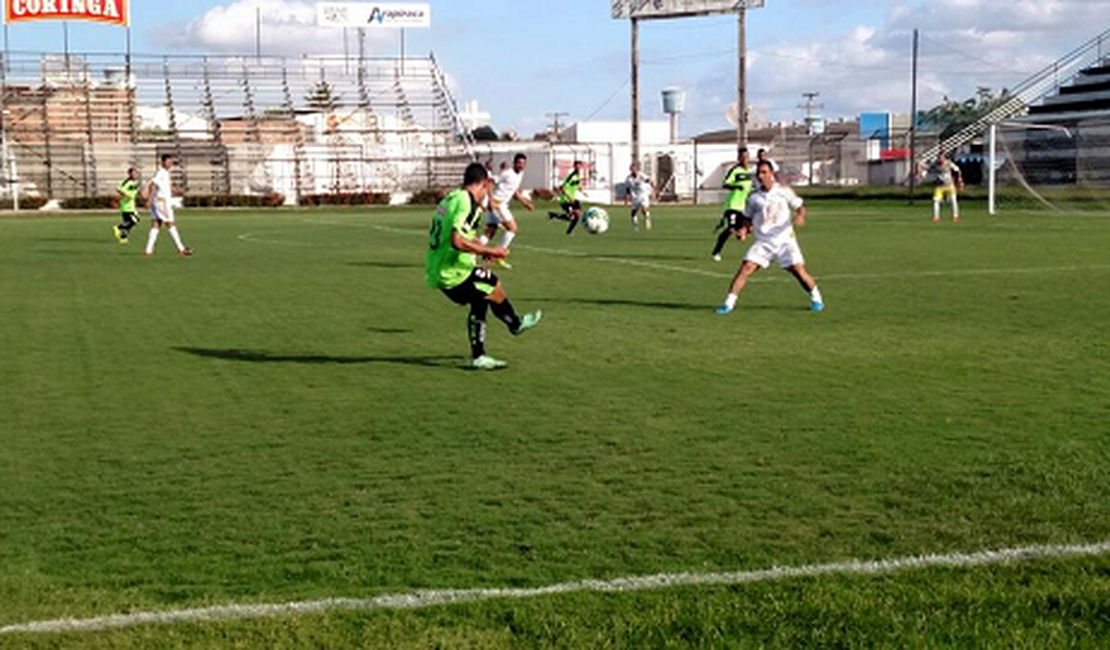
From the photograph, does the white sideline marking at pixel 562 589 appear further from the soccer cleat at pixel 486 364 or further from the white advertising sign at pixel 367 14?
the white advertising sign at pixel 367 14

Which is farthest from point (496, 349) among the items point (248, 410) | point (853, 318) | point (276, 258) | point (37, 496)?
point (276, 258)

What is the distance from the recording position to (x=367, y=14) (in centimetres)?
8038

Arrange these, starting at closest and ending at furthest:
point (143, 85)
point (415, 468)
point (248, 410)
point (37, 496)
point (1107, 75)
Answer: point (37, 496), point (415, 468), point (248, 410), point (1107, 75), point (143, 85)

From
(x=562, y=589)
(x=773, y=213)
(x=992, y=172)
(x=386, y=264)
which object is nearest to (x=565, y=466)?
(x=562, y=589)

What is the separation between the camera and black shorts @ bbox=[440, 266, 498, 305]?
36.8ft

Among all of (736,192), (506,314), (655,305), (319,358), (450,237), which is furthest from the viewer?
(736,192)

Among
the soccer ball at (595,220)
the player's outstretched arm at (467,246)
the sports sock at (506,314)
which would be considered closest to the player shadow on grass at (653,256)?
the soccer ball at (595,220)

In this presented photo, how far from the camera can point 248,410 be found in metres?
9.66

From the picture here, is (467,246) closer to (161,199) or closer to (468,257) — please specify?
(468,257)

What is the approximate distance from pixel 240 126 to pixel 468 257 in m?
62.9

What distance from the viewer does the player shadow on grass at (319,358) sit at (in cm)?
1180

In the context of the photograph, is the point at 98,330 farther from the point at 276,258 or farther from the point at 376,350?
the point at 276,258

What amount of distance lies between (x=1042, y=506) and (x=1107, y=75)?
168ft

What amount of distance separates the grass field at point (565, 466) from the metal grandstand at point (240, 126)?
50.8 metres
